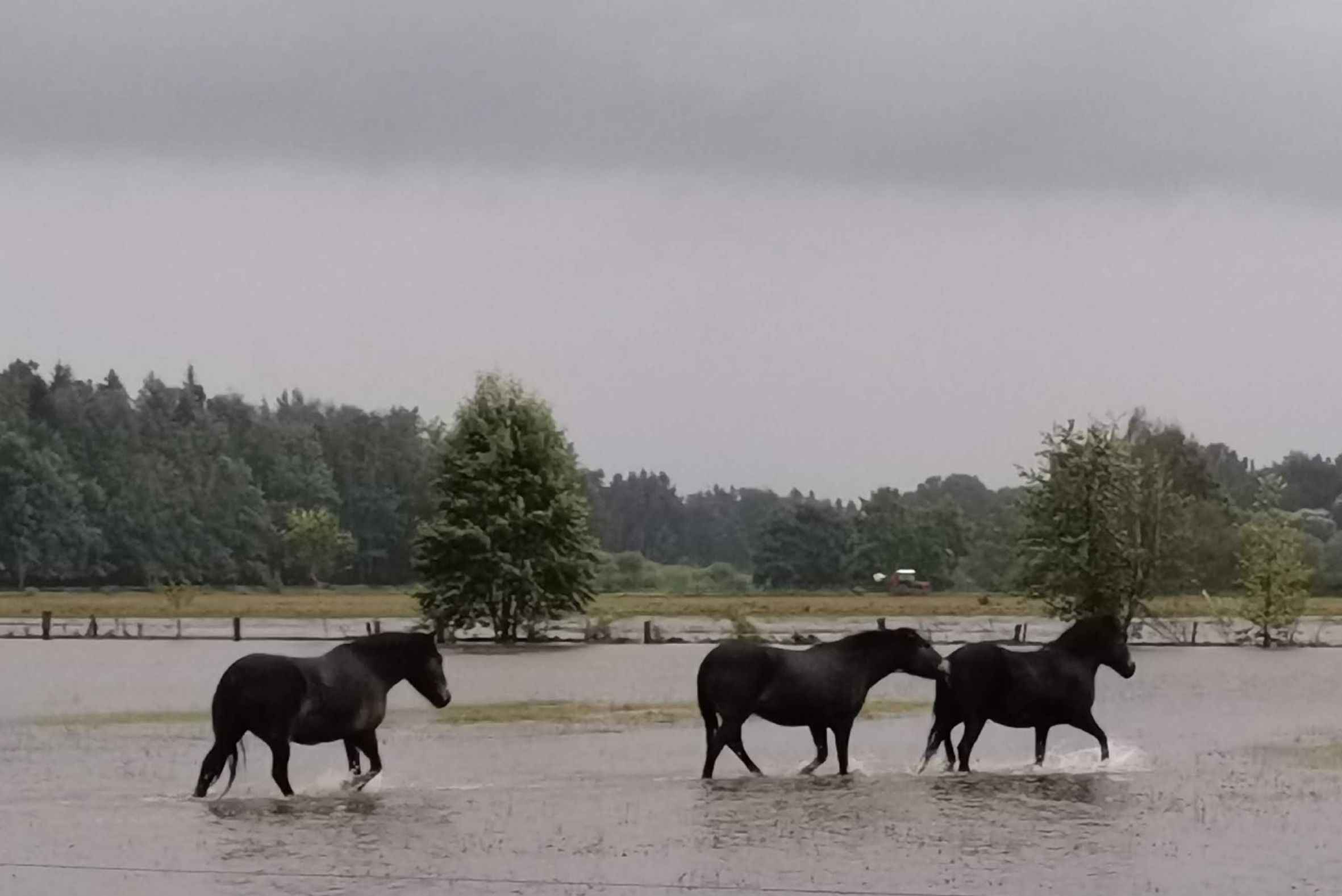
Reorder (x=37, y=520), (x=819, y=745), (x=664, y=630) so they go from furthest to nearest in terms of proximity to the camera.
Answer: (x=37, y=520) < (x=664, y=630) < (x=819, y=745)

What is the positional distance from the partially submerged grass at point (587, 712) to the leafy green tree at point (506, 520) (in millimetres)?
26153

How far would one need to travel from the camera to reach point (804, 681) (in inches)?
835

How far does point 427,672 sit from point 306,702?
190cm

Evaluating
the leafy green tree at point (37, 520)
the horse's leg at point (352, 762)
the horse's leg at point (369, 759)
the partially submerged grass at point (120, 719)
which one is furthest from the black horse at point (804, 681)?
the leafy green tree at point (37, 520)

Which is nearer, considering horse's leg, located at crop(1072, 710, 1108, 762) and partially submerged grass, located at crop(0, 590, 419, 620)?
horse's leg, located at crop(1072, 710, 1108, 762)

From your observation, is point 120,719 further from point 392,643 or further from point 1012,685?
point 1012,685

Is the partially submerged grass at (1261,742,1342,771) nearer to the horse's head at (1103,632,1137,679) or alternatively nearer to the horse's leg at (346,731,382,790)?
the horse's head at (1103,632,1137,679)

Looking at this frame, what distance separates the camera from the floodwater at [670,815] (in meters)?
14.6

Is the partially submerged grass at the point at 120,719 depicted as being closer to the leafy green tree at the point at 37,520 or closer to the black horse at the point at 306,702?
the black horse at the point at 306,702

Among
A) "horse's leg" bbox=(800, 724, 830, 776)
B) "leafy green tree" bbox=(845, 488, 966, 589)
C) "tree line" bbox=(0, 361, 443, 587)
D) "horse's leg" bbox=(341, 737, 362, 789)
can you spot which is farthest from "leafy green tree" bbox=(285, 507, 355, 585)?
"horse's leg" bbox=(341, 737, 362, 789)

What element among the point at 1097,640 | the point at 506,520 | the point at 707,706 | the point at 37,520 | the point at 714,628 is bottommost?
the point at 714,628

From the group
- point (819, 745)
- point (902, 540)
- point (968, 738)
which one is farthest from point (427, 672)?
point (902, 540)

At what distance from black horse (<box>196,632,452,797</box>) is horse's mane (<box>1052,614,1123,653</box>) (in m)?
6.94

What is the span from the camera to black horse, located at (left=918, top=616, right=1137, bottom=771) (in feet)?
71.1
